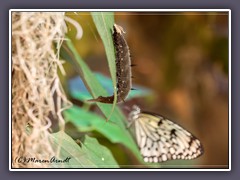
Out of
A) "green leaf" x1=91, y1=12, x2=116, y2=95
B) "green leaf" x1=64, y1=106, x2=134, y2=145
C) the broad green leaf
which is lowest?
"green leaf" x1=64, y1=106, x2=134, y2=145

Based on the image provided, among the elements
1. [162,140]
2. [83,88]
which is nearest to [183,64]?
[162,140]

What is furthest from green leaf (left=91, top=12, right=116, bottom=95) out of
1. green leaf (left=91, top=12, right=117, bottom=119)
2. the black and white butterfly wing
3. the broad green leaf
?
the black and white butterfly wing

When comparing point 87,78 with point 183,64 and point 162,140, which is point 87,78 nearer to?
point 162,140

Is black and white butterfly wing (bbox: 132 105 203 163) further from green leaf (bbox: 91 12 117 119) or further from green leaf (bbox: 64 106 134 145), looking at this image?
green leaf (bbox: 91 12 117 119)

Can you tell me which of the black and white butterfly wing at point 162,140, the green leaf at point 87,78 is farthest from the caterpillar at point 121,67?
the black and white butterfly wing at point 162,140
